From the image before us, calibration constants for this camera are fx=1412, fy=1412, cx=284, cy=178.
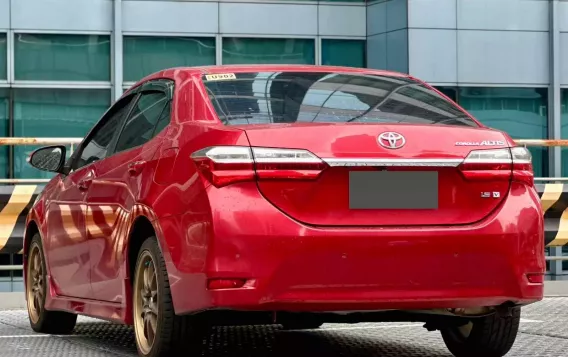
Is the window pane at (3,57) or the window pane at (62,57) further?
the window pane at (62,57)

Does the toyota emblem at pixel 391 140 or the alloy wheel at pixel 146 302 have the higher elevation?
the toyota emblem at pixel 391 140

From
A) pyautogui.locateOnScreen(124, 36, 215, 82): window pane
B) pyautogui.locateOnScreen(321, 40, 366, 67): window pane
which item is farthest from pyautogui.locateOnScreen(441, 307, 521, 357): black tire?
pyautogui.locateOnScreen(321, 40, 366, 67): window pane

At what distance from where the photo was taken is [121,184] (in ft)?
23.6

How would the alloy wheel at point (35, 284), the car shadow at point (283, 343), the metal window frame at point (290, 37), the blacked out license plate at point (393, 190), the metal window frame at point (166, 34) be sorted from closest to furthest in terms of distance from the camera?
the blacked out license plate at point (393, 190), the car shadow at point (283, 343), the alloy wheel at point (35, 284), the metal window frame at point (166, 34), the metal window frame at point (290, 37)

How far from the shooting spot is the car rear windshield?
6.43 meters

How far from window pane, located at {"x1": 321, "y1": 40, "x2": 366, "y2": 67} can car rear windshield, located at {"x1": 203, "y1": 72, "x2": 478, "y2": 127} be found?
66.3 ft

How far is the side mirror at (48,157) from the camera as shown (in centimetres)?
862

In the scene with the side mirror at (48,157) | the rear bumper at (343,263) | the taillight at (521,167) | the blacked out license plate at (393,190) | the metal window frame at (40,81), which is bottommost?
the rear bumper at (343,263)

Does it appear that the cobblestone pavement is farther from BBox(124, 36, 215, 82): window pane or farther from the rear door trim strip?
BBox(124, 36, 215, 82): window pane

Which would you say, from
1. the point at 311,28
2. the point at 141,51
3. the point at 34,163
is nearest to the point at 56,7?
the point at 141,51

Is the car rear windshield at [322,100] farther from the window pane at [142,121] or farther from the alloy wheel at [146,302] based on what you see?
the alloy wheel at [146,302]

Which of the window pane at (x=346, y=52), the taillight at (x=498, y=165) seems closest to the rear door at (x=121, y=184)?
the taillight at (x=498, y=165)

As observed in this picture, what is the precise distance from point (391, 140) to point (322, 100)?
0.58 metres

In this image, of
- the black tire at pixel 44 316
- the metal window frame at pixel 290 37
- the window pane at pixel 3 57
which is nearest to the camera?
the black tire at pixel 44 316
